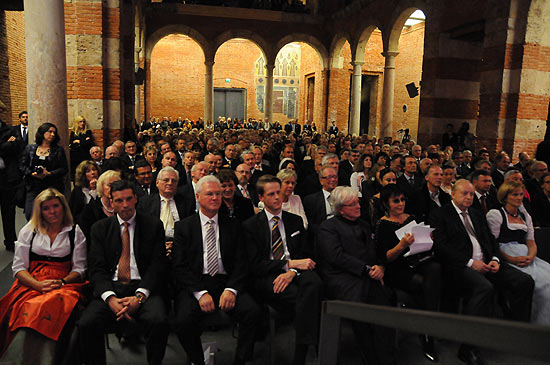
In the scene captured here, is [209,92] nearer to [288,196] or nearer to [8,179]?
[8,179]

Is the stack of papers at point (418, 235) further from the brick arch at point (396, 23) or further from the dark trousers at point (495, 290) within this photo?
the brick arch at point (396, 23)

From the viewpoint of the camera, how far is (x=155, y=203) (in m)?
3.96

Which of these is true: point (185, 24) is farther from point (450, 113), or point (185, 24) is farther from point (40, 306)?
point (40, 306)

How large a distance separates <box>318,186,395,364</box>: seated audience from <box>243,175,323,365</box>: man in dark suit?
15 cm

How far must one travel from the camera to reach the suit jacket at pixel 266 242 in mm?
3305

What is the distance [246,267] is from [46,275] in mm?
1373

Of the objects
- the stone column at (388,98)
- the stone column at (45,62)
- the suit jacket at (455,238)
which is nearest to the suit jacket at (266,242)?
the suit jacket at (455,238)

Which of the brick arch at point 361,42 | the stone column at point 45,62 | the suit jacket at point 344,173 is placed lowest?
the suit jacket at point 344,173

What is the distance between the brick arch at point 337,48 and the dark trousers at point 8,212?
15.6 metres

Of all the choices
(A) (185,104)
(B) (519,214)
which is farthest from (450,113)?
(A) (185,104)

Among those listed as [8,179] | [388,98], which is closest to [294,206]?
[8,179]

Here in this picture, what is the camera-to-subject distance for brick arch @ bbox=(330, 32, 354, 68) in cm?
1869

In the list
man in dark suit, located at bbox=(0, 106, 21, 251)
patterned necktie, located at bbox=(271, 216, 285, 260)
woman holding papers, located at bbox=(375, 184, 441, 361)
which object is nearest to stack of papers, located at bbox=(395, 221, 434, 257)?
woman holding papers, located at bbox=(375, 184, 441, 361)

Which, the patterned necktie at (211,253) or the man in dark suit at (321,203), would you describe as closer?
the patterned necktie at (211,253)
